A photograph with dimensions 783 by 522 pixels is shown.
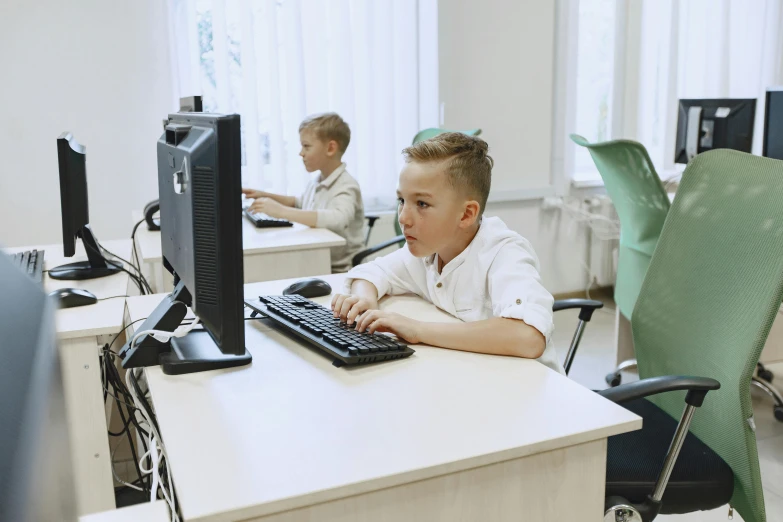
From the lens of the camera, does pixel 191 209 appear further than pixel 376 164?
No

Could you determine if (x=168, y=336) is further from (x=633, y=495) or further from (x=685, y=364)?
(x=685, y=364)

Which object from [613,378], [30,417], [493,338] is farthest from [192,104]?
[30,417]

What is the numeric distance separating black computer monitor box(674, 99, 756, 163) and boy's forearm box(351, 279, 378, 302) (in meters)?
2.06

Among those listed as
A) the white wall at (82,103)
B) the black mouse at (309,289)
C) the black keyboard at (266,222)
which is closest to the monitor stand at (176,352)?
the black mouse at (309,289)

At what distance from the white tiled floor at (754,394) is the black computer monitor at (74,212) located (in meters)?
1.71

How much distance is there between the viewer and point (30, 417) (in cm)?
23

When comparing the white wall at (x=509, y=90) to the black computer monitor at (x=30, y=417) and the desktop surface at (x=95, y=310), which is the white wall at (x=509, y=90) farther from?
the black computer monitor at (x=30, y=417)

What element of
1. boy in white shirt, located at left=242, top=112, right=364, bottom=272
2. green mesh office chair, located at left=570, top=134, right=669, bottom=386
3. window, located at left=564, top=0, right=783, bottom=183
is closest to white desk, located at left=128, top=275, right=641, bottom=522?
green mesh office chair, located at left=570, top=134, right=669, bottom=386

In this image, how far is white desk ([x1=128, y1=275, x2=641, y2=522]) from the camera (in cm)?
90

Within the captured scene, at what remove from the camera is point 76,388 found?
165cm

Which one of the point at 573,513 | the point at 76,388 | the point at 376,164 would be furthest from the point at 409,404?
the point at 376,164

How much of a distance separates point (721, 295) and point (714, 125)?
1977 mm

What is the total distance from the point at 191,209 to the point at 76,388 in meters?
0.74

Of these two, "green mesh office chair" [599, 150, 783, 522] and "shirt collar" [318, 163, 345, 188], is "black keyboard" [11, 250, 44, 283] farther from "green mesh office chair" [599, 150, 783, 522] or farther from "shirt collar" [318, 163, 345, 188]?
"green mesh office chair" [599, 150, 783, 522]
